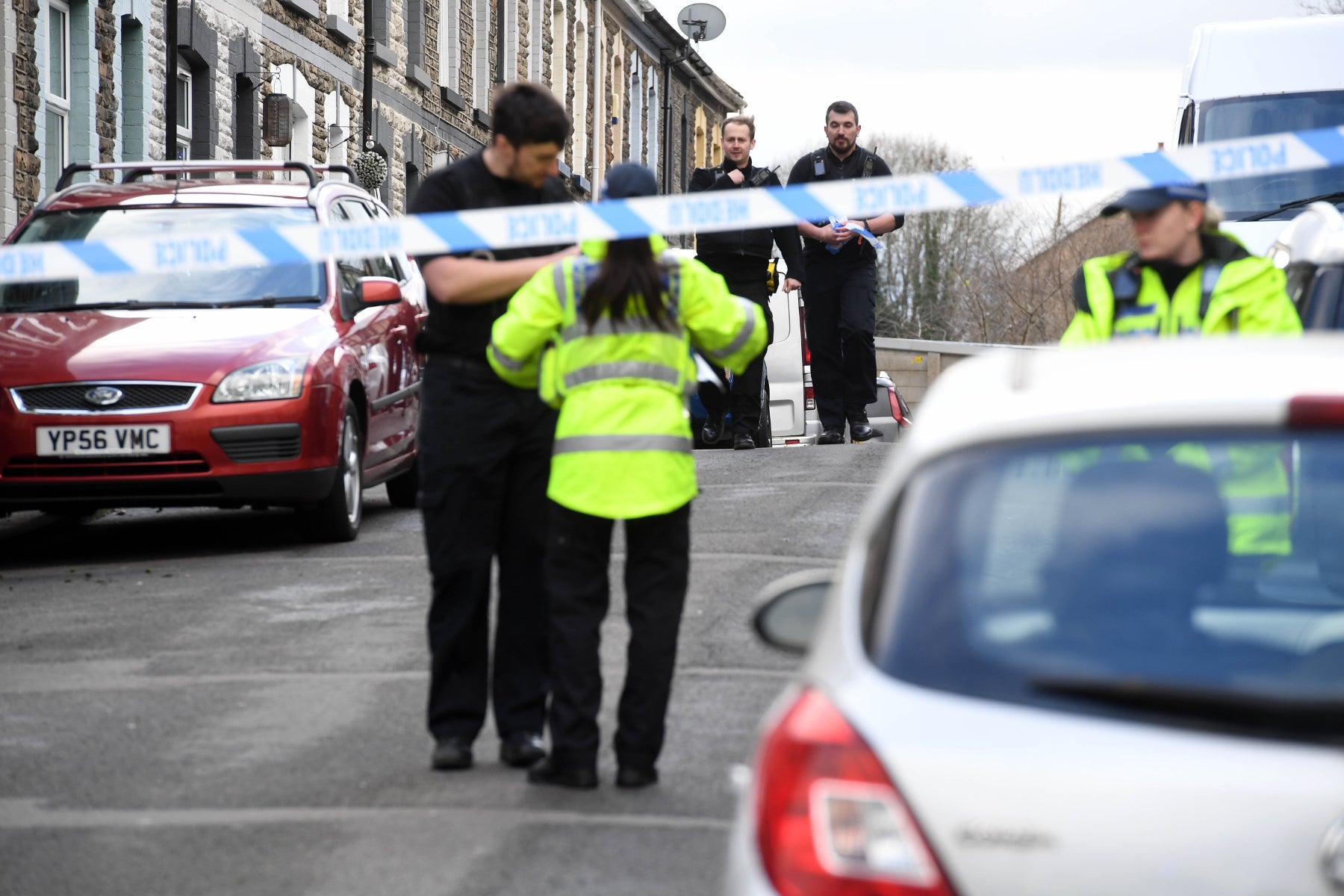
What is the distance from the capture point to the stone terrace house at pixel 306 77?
63.2 ft

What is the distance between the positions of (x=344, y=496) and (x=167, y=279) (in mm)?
1517

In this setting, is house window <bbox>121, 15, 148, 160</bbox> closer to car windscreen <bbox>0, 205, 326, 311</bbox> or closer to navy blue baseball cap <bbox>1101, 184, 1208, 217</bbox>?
car windscreen <bbox>0, 205, 326, 311</bbox>

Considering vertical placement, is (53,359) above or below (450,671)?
above

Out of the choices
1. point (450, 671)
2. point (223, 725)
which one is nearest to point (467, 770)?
point (450, 671)

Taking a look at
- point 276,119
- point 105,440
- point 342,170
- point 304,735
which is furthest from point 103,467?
point 276,119

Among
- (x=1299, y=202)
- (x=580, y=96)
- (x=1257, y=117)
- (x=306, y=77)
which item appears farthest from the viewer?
(x=580, y=96)

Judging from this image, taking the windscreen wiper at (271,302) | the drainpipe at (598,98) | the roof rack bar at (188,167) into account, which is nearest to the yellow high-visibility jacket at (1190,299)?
the windscreen wiper at (271,302)

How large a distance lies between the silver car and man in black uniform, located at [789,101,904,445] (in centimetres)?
1029

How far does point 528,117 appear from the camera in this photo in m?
5.90

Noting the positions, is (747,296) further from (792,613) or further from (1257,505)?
(792,613)

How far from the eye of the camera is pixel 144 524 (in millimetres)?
13023

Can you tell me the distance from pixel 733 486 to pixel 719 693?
19.6 feet

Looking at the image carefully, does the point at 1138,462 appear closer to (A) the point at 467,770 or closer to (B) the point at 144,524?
(A) the point at 467,770

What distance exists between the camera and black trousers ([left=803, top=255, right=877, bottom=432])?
549 inches
